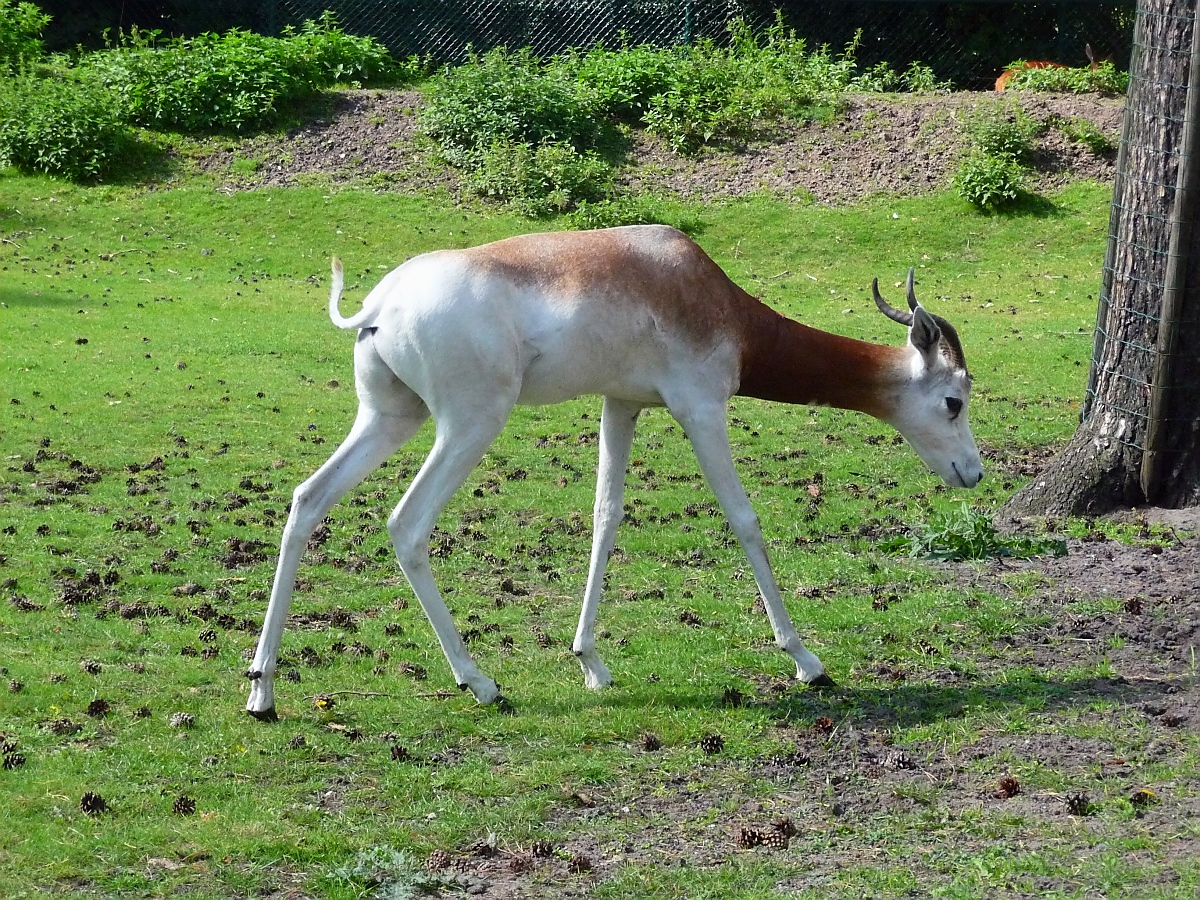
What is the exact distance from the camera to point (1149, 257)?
7.91m

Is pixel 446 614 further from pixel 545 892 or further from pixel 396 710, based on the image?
pixel 545 892

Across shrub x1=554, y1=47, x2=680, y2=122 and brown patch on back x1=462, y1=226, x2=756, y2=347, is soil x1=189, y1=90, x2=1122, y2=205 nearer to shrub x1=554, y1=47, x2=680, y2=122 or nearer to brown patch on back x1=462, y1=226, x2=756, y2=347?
shrub x1=554, y1=47, x2=680, y2=122

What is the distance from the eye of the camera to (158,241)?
59.9 feet

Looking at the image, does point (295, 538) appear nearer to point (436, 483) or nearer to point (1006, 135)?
point (436, 483)

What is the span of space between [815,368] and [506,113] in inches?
581

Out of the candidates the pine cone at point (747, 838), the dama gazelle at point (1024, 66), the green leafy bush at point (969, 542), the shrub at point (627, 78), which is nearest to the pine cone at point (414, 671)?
the pine cone at point (747, 838)

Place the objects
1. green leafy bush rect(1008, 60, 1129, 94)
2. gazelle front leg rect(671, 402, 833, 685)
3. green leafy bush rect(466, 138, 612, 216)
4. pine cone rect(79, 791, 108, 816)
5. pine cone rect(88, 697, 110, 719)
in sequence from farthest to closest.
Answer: green leafy bush rect(1008, 60, 1129, 94) < green leafy bush rect(466, 138, 612, 216) < gazelle front leg rect(671, 402, 833, 685) < pine cone rect(88, 697, 110, 719) < pine cone rect(79, 791, 108, 816)

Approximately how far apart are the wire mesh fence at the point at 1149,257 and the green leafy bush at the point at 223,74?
15588mm

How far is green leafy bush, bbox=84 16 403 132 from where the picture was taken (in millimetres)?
21250

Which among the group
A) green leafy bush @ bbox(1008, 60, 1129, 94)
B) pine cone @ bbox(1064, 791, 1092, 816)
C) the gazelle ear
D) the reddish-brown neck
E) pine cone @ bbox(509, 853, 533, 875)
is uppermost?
green leafy bush @ bbox(1008, 60, 1129, 94)

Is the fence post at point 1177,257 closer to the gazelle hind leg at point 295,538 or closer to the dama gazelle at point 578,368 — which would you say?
the dama gazelle at point 578,368

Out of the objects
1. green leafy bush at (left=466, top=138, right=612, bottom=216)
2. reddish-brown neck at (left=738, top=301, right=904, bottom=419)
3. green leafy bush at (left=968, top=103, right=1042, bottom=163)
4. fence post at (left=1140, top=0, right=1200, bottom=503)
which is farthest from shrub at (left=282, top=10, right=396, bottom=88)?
reddish-brown neck at (left=738, top=301, right=904, bottom=419)

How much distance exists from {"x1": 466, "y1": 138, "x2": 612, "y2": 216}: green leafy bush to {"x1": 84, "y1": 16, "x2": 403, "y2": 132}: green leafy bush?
154 inches

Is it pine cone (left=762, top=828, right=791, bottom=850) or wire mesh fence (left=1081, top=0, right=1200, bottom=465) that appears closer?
pine cone (left=762, top=828, right=791, bottom=850)
